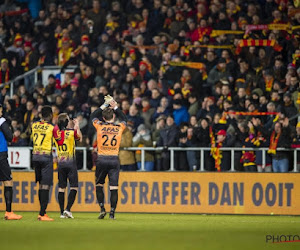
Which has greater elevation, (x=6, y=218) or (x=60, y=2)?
(x=60, y=2)

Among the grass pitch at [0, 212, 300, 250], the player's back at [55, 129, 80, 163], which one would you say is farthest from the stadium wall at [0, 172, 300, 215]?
the player's back at [55, 129, 80, 163]

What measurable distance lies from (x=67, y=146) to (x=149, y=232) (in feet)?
13.7

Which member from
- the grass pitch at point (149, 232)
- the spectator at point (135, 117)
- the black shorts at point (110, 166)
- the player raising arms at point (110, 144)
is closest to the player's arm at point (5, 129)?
the grass pitch at point (149, 232)

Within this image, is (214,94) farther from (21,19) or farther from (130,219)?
(21,19)

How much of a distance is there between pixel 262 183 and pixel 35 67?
10443 millimetres

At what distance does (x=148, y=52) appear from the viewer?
26.0 meters

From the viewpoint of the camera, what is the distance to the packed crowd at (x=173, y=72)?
2150 cm

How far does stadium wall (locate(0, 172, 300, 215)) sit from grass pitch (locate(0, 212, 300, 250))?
1.14 m

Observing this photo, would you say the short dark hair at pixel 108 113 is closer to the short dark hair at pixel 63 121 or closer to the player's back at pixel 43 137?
the short dark hair at pixel 63 121

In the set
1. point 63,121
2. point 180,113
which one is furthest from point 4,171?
point 180,113

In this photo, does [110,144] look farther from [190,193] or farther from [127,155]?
[190,193]

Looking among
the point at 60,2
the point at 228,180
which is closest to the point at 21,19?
the point at 60,2

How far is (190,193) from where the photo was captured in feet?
70.3

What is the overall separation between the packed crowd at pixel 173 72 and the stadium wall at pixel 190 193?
0.35 m
